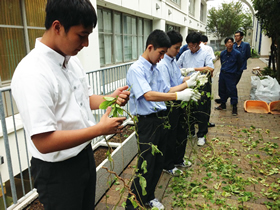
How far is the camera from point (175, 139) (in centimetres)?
337

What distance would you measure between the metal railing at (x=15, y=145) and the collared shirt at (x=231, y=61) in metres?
2.75

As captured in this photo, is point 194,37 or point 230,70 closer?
point 194,37

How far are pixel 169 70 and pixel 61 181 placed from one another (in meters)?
2.22

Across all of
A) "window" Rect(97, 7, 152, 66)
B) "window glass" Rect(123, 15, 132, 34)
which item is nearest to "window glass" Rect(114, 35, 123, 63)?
"window" Rect(97, 7, 152, 66)

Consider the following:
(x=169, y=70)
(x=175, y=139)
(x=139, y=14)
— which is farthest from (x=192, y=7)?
(x=175, y=139)

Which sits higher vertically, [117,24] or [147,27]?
[147,27]

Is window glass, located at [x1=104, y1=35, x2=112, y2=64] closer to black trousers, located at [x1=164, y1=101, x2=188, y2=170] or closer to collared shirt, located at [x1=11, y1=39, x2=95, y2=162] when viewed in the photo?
black trousers, located at [x1=164, y1=101, x2=188, y2=170]

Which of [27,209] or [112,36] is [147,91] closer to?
[27,209]

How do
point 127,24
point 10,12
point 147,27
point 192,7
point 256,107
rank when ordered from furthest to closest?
point 192,7
point 147,27
point 127,24
point 256,107
point 10,12

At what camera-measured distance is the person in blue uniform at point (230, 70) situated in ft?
19.2

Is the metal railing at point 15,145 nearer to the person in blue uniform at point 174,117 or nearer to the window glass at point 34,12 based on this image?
the person in blue uniform at point 174,117

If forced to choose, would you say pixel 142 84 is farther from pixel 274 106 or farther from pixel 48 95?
pixel 274 106

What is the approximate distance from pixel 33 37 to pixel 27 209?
2998mm

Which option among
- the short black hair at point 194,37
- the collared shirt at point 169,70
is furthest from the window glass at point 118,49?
the collared shirt at point 169,70
